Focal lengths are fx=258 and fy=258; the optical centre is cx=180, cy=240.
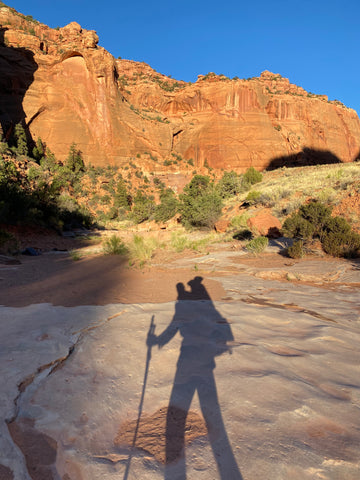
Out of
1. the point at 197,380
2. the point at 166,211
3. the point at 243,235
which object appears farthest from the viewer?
the point at 166,211

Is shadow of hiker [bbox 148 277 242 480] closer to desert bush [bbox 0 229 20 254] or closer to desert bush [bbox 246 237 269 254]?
desert bush [bbox 246 237 269 254]

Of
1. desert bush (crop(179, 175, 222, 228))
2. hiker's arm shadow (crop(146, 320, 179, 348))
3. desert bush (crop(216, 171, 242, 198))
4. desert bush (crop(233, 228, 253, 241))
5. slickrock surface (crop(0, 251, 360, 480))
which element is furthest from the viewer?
desert bush (crop(216, 171, 242, 198))

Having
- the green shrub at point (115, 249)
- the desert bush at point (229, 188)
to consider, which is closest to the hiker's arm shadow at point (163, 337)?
the green shrub at point (115, 249)

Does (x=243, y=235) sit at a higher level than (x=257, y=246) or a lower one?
higher

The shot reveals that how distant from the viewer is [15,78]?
32.2m

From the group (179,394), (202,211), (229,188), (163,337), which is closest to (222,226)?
(202,211)

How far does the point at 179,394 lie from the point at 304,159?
2008 inches

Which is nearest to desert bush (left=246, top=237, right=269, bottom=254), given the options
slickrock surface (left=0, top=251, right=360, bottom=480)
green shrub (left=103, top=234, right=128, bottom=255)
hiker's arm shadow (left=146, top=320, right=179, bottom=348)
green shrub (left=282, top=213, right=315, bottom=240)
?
green shrub (left=282, top=213, right=315, bottom=240)

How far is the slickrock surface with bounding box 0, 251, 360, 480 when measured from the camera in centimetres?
126

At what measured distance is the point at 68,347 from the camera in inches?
92.7

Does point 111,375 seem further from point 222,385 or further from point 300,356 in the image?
point 300,356

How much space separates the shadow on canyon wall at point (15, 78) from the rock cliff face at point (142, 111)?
0.11 metres

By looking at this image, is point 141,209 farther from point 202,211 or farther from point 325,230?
point 325,230

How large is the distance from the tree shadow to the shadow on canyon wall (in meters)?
36.2
